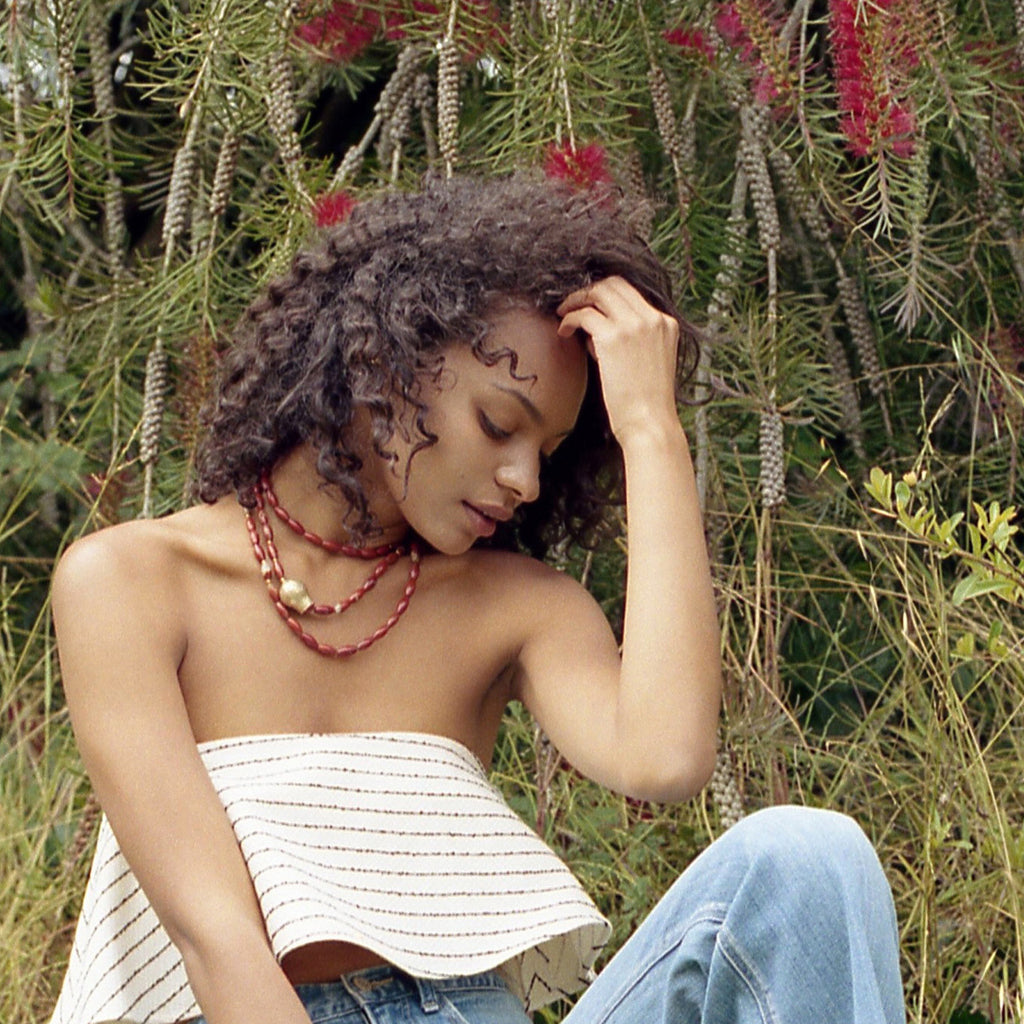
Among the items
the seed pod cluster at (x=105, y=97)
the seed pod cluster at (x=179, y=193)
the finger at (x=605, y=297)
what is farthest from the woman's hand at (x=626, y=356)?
the seed pod cluster at (x=105, y=97)

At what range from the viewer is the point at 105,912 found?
1.46 meters

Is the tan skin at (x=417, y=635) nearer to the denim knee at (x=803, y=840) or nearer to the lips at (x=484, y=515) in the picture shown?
the lips at (x=484, y=515)

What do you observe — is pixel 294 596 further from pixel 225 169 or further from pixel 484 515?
pixel 225 169

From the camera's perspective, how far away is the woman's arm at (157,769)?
129 cm

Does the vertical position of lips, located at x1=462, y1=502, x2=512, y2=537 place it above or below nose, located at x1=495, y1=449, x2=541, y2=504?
below

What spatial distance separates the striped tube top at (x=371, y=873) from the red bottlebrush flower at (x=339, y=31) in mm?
1046

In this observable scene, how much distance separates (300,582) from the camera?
151 centimetres

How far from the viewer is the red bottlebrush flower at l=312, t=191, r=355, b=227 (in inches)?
77.3

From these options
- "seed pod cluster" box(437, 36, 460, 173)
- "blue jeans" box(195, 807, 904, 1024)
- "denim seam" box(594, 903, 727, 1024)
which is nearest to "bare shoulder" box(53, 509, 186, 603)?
"blue jeans" box(195, 807, 904, 1024)

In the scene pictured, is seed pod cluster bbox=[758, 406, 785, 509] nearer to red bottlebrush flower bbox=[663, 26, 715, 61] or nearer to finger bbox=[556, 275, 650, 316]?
red bottlebrush flower bbox=[663, 26, 715, 61]

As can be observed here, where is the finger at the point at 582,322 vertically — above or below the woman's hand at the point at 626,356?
above

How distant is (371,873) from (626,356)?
0.49m

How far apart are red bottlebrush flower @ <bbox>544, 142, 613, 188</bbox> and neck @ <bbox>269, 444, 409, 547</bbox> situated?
1.59 feet

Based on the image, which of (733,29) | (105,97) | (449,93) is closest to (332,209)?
(449,93)
